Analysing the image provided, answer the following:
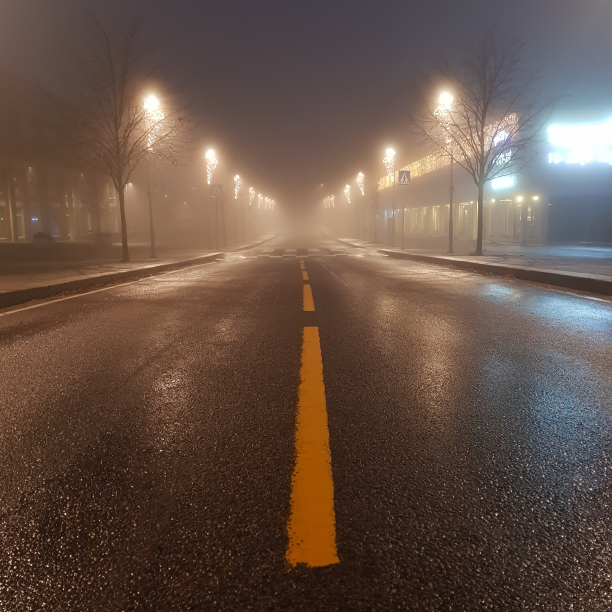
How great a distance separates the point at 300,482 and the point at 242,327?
4.43 m

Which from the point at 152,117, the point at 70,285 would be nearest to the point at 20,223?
the point at 152,117

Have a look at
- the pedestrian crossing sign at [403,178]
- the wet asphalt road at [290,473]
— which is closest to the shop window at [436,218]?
the pedestrian crossing sign at [403,178]

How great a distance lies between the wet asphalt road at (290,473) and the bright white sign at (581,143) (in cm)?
2894

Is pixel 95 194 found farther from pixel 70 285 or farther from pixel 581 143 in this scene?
pixel 70 285

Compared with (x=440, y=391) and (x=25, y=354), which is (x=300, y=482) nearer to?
(x=440, y=391)

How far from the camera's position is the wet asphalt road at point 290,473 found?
1767 millimetres

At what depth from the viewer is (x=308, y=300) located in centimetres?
938

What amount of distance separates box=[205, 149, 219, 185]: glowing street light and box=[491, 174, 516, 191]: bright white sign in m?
19.2

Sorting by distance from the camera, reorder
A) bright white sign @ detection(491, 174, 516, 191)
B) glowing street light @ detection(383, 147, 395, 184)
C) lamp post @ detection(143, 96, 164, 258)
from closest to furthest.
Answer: lamp post @ detection(143, 96, 164, 258) < bright white sign @ detection(491, 174, 516, 191) < glowing street light @ detection(383, 147, 395, 184)

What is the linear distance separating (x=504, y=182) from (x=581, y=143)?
5282 millimetres

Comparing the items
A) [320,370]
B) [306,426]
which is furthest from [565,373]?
[306,426]

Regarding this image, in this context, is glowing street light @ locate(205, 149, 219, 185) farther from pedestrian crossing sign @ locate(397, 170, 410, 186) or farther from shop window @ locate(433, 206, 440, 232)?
shop window @ locate(433, 206, 440, 232)

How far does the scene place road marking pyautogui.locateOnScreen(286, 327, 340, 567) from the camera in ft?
6.35

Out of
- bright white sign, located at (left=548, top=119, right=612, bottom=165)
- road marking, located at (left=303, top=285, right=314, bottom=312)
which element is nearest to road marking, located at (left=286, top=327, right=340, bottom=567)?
road marking, located at (left=303, top=285, right=314, bottom=312)
